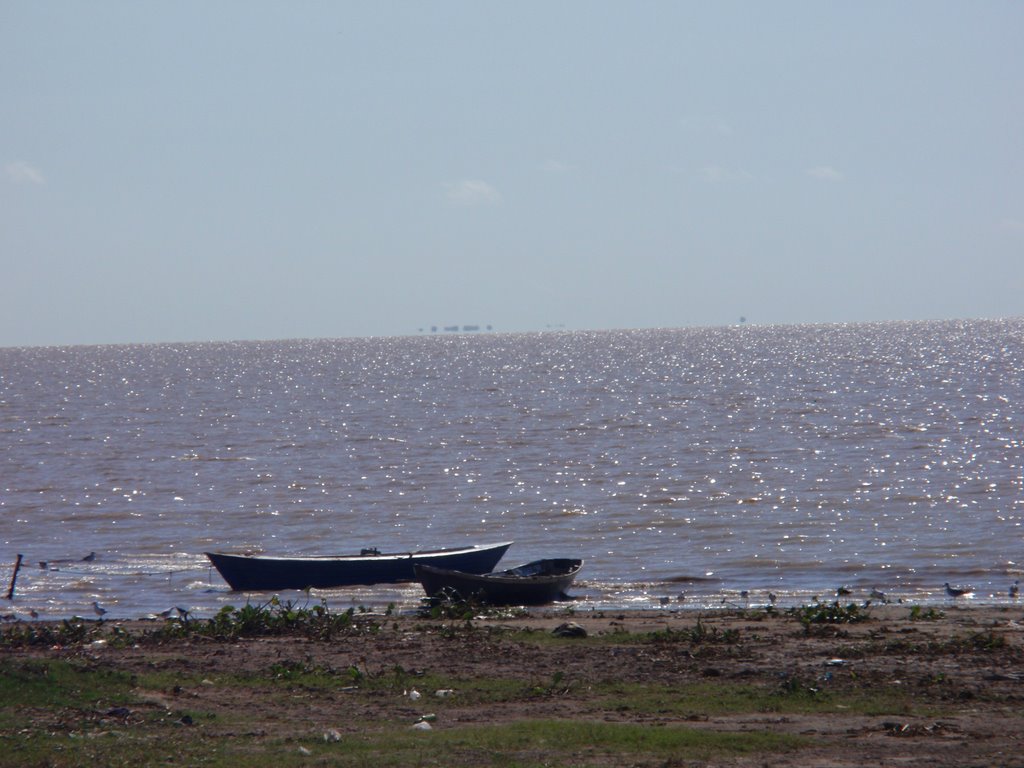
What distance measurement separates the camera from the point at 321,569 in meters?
23.9

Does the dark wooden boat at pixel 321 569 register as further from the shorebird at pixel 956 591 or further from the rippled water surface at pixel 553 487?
the shorebird at pixel 956 591

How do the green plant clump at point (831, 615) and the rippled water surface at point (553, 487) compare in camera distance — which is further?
the rippled water surface at point (553, 487)

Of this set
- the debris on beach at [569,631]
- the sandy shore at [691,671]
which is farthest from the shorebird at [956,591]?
the debris on beach at [569,631]

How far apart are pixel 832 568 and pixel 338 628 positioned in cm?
1153

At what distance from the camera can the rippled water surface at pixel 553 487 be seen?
24875 millimetres

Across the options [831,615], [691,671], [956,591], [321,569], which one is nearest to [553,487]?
[321,569]

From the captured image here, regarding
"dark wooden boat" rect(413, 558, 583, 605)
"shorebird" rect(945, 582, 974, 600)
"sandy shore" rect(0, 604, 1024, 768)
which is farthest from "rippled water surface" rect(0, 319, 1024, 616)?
"sandy shore" rect(0, 604, 1024, 768)

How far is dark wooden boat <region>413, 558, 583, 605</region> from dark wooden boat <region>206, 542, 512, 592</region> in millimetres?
1907

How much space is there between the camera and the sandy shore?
11312mm

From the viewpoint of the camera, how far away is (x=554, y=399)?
78.4m

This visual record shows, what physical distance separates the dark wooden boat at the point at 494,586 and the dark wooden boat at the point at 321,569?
6.26ft

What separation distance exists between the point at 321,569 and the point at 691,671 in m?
11.2

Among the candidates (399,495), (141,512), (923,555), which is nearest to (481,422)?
(399,495)

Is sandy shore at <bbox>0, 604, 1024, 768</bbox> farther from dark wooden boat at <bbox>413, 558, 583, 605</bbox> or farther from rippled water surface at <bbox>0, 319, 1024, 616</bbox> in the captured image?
rippled water surface at <bbox>0, 319, 1024, 616</bbox>
